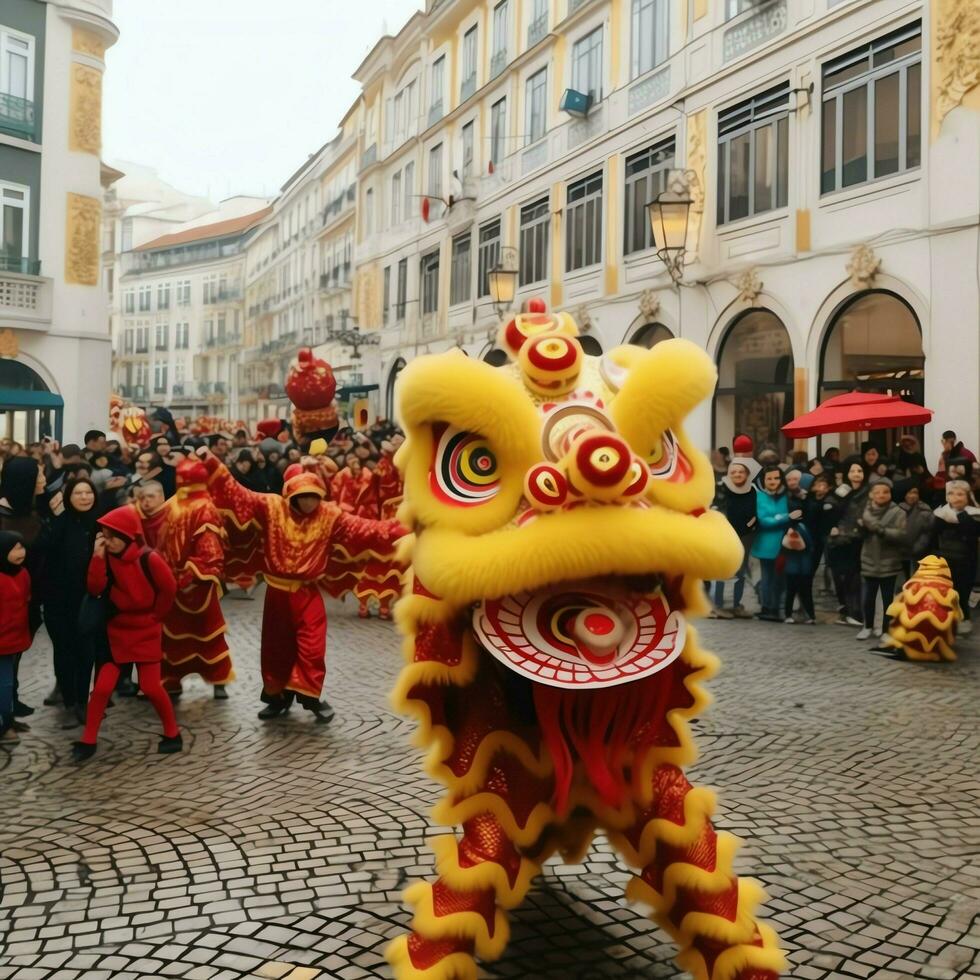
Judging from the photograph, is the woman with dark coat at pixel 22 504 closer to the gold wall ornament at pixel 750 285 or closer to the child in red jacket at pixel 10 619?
the child in red jacket at pixel 10 619

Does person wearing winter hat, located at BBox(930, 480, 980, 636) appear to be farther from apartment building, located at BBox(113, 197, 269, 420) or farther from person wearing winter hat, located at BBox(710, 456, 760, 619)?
apartment building, located at BBox(113, 197, 269, 420)

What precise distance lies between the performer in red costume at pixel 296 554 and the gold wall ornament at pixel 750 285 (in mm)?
10657

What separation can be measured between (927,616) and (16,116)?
20.3 metres

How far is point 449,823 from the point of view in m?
3.08

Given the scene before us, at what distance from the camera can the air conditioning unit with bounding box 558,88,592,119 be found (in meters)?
20.4

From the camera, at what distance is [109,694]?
581cm

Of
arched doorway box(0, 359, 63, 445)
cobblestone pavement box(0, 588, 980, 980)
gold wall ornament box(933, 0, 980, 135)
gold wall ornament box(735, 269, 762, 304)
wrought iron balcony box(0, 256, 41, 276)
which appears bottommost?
cobblestone pavement box(0, 588, 980, 980)

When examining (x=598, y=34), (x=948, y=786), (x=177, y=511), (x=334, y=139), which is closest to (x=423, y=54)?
(x=598, y=34)

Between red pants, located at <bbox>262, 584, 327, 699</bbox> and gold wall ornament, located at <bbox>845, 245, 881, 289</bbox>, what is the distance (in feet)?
32.4

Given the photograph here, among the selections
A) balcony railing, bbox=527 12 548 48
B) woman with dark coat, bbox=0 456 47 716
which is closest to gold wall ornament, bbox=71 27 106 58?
balcony railing, bbox=527 12 548 48

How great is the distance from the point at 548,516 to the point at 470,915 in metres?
1.14

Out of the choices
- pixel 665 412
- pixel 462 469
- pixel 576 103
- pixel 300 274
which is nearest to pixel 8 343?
pixel 576 103

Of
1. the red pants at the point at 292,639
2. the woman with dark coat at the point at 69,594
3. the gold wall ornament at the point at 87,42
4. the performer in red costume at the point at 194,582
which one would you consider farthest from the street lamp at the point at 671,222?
the gold wall ornament at the point at 87,42

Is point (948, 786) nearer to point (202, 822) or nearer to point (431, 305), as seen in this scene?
point (202, 822)
